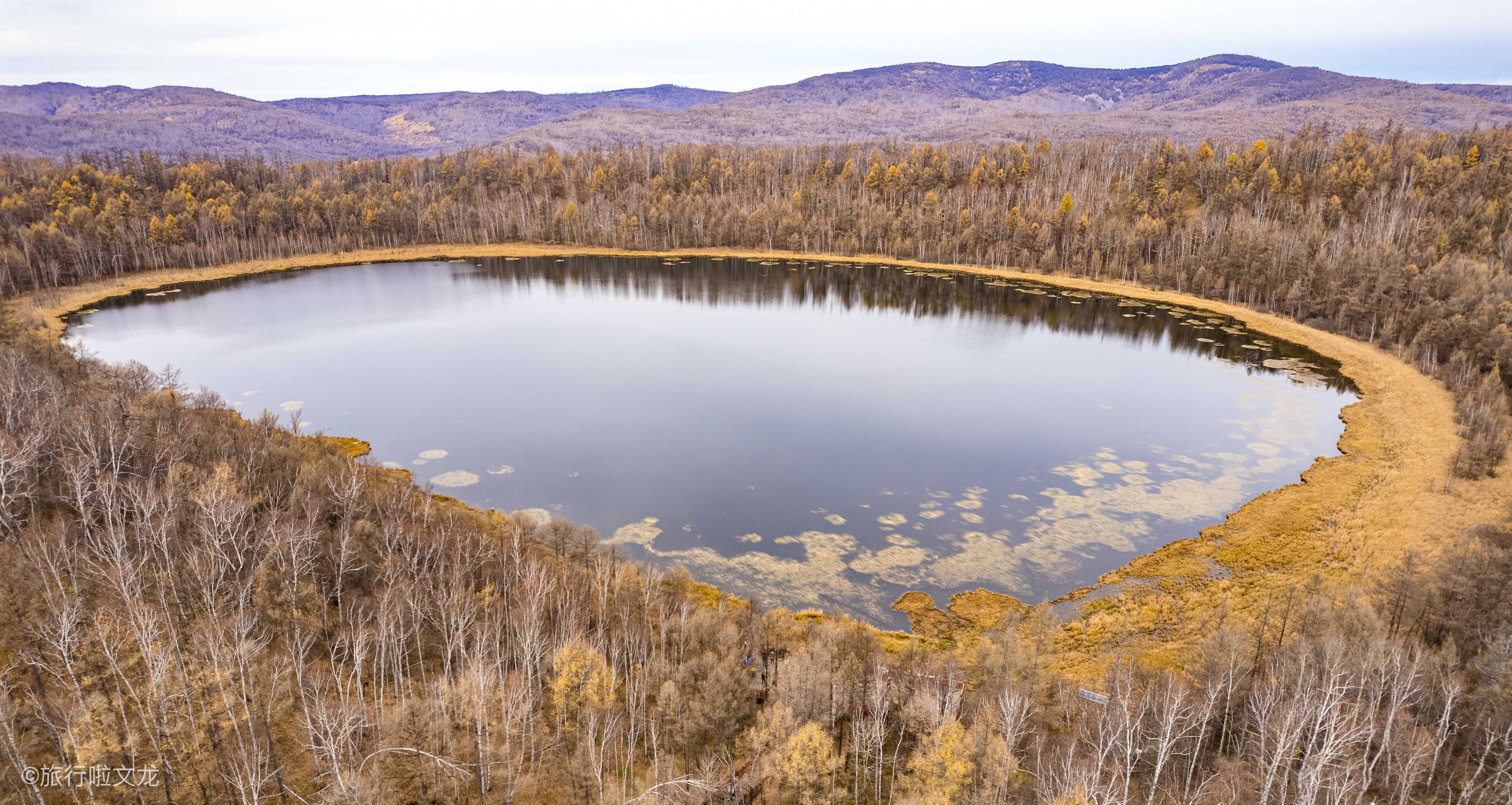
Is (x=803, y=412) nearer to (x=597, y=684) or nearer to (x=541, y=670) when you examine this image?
(x=541, y=670)

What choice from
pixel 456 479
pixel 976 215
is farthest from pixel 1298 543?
pixel 976 215

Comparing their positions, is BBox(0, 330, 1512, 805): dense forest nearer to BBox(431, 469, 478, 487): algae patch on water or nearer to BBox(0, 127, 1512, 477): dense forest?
BBox(431, 469, 478, 487): algae patch on water

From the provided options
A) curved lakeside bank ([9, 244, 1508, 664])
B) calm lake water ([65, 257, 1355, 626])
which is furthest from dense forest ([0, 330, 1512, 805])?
calm lake water ([65, 257, 1355, 626])

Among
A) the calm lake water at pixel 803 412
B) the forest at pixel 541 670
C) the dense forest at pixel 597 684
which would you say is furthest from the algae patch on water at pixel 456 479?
the dense forest at pixel 597 684

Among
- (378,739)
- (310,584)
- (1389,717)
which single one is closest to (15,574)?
(310,584)

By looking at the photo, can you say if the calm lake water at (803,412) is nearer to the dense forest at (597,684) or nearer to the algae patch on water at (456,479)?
the algae patch on water at (456,479)

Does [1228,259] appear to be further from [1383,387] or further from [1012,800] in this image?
[1012,800]
